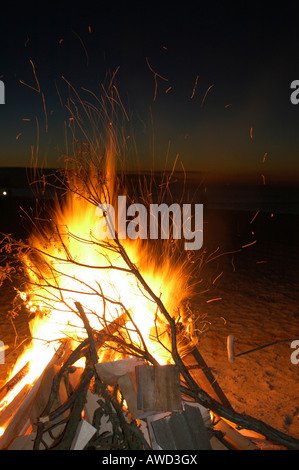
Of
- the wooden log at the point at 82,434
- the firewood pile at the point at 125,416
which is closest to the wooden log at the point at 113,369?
the firewood pile at the point at 125,416

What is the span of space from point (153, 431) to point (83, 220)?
2.31 m

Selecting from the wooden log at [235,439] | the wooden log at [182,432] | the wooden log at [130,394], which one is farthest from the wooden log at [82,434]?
the wooden log at [235,439]

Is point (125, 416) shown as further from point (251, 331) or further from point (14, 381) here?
point (251, 331)

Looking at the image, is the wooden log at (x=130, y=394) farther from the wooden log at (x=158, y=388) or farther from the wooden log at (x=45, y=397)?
the wooden log at (x=45, y=397)

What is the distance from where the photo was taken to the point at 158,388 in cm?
218

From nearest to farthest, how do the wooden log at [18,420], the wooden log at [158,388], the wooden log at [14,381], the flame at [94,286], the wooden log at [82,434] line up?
the wooden log at [82,434] < the wooden log at [158,388] < the wooden log at [18,420] < the wooden log at [14,381] < the flame at [94,286]

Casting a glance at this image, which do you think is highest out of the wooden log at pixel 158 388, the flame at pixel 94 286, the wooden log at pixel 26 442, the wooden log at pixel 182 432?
the flame at pixel 94 286

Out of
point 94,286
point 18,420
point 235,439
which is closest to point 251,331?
point 94,286

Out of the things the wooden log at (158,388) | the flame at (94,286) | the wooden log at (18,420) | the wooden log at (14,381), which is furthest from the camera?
the flame at (94,286)

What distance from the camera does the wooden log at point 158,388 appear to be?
7.09 feet

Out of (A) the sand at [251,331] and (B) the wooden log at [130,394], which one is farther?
(A) the sand at [251,331]

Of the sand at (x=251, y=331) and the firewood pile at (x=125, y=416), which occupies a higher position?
the firewood pile at (x=125, y=416)

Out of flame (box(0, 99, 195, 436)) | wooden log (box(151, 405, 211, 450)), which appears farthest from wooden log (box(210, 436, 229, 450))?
Result: flame (box(0, 99, 195, 436))
